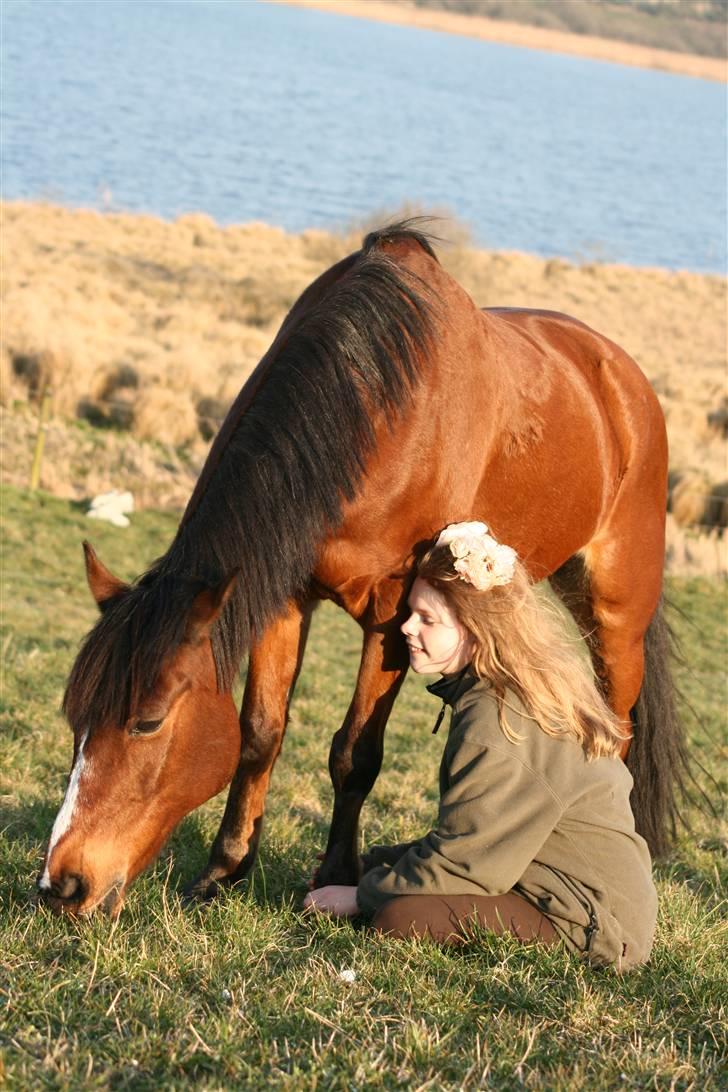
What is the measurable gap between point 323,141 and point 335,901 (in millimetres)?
64306

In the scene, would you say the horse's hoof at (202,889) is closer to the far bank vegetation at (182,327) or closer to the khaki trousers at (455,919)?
the khaki trousers at (455,919)

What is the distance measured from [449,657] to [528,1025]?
3.32 ft

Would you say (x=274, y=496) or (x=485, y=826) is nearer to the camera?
(x=485, y=826)

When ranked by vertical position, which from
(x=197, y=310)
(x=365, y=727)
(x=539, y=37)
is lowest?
(x=197, y=310)

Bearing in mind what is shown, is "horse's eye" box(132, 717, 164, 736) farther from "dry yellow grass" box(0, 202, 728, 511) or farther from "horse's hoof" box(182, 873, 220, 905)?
"dry yellow grass" box(0, 202, 728, 511)

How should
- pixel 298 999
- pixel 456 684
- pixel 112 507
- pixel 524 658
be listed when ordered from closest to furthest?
pixel 298 999, pixel 524 658, pixel 456 684, pixel 112 507

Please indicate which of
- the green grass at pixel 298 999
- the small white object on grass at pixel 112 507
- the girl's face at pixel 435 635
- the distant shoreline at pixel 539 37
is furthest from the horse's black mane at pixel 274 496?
the distant shoreline at pixel 539 37

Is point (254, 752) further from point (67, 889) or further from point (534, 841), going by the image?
point (534, 841)

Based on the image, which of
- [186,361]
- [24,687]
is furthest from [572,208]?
[24,687]

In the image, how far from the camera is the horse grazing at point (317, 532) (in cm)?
290

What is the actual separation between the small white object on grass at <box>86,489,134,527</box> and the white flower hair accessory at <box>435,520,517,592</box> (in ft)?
28.9

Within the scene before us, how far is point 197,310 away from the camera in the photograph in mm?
24516

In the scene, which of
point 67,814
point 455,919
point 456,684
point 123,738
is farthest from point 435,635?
point 67,814

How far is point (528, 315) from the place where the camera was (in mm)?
4898
